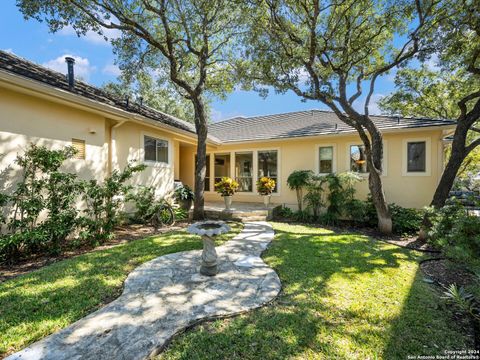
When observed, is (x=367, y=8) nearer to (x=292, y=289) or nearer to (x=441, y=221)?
(x=441, y=221)

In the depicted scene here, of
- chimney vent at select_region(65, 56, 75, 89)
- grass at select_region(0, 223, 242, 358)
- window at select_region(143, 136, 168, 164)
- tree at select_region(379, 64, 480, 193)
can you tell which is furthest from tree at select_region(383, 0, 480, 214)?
chimney vent at select_region(65, 56, 75, 89)

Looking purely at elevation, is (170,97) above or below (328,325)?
above

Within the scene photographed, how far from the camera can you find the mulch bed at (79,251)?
433 centimetres

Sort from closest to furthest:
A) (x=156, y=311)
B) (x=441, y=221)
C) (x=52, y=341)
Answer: (x=52, y=341), (x=156, y=311), (x=441, y=221)

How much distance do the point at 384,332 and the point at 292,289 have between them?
4.20 feet

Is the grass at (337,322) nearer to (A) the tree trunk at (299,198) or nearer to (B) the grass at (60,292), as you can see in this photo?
(B) the grass at (60,292)

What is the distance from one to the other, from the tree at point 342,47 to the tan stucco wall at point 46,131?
5.83m

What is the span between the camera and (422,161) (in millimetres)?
9078

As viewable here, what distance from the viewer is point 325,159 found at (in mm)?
10594

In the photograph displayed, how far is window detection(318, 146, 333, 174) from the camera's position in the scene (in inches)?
412

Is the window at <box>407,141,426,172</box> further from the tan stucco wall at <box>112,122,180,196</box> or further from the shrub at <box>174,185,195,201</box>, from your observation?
the tan stucco wall at <box>112,122,180,196</box>

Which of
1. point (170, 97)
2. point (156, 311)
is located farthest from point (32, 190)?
point (170, 97)

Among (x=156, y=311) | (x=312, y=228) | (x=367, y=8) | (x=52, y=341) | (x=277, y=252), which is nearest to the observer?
(x=52, y=341)

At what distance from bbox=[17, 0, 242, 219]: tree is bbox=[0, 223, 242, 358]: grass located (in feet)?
13.8
